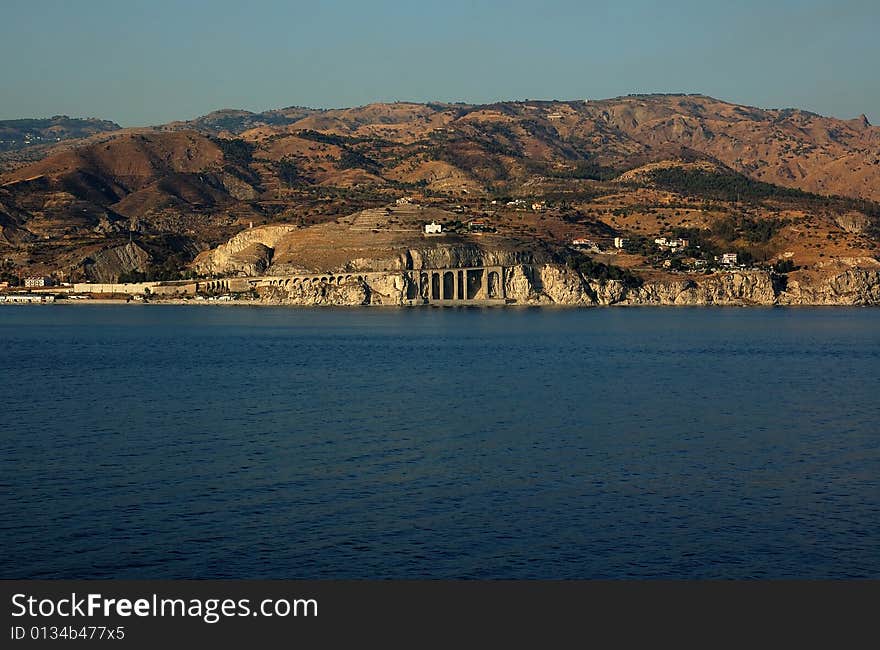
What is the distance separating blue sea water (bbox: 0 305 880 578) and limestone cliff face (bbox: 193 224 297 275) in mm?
92663

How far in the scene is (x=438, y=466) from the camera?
117 ft

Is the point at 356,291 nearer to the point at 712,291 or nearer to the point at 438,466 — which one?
the point at 712,291

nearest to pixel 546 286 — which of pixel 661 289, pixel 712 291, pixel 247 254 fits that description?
pixel 661 289

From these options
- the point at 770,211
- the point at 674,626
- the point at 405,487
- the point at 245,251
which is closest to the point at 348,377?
the point at 405,487

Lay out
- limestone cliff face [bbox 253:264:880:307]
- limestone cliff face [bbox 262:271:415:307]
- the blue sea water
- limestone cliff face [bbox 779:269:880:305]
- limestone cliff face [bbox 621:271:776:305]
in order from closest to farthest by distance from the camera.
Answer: the blue sea water, limestone cliff face [bbox 621:271:776:305], limestone cliff face [bbox 253:264:880:307], limestone cliff face [bbox 262:271:415:307], limestone cliff face [bbox 779:269:880:305]

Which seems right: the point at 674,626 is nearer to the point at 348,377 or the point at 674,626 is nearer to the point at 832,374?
the point at 348,377

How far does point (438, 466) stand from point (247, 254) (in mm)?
136670

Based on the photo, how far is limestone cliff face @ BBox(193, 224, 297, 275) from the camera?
167250mm

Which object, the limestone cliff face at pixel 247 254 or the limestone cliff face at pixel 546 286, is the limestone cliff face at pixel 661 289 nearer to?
the limestone cliff face at pixel 546 286

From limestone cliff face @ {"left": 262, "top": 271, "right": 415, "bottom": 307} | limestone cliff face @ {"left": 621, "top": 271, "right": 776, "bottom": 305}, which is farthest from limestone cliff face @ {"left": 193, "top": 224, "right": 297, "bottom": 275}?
limestone cliff face @ {"left": 621, "top": 271, "right": 776, "bottom": 305}

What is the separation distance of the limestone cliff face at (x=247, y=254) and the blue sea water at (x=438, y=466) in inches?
3648

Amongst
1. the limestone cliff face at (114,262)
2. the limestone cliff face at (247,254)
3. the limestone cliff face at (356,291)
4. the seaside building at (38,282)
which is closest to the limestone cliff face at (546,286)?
the limestone cliff face at (356,291)

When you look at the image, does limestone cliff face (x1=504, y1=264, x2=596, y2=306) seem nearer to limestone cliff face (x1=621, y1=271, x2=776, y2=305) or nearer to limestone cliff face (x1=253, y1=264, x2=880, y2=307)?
limestone cliff face (x1=253, y1=264, x2=880, y2=307)

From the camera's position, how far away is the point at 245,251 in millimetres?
170500
